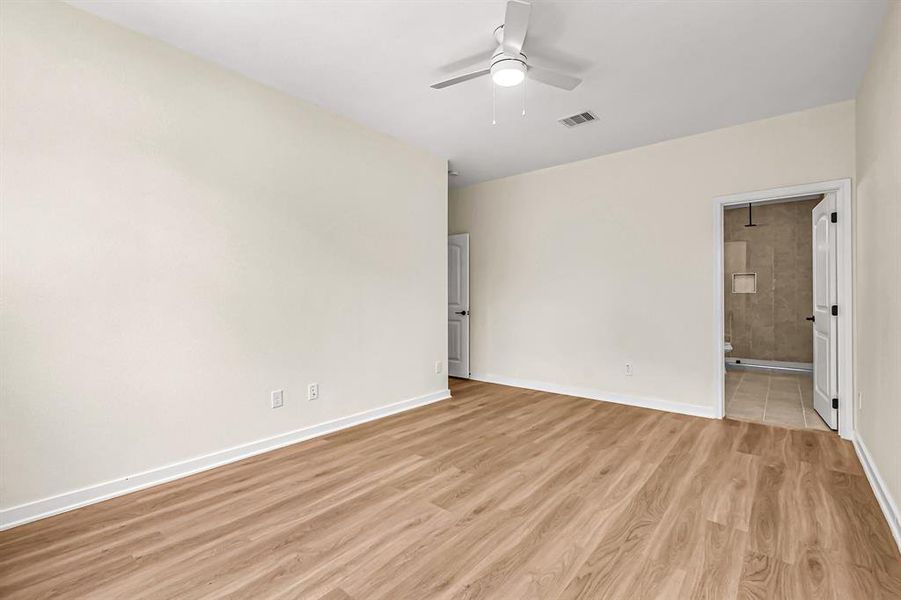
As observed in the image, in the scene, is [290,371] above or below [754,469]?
above

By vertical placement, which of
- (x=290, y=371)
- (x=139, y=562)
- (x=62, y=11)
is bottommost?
(x=139, y=562)

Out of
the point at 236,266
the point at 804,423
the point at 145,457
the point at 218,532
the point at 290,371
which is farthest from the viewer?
the point at 804,423

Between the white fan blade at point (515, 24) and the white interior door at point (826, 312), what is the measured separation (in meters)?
3.20

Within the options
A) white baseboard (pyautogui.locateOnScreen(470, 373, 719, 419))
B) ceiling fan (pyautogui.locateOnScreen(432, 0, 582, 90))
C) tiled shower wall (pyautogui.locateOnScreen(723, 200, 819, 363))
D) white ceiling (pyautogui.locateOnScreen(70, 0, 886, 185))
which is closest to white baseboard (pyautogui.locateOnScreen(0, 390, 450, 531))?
white baseboard (pyautogui.locateOnScreen(470, 373, 719, 419))

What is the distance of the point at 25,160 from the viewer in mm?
2234

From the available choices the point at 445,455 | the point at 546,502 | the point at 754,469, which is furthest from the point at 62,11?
the point at 754,469

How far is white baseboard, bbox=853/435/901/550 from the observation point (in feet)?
6.70

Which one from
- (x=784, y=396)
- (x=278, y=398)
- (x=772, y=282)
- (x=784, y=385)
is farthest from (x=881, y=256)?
(x=772, y=282)

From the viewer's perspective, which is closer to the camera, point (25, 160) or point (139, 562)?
point (139, 562)

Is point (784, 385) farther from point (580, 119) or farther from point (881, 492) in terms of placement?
point (580, 119)

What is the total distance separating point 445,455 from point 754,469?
211 centimetres

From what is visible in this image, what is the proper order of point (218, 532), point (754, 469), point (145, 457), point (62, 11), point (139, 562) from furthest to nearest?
point (754, 469)
point (145, 457)
point (62, 11)
point (218, 532)
point (139, 562)

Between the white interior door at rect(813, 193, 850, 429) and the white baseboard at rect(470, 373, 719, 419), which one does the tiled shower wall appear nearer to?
the white interior door at rect(813, 193, 850, 429)

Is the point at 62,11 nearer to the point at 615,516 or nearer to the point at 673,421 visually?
the point at 615,516
